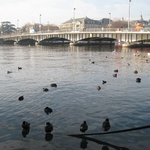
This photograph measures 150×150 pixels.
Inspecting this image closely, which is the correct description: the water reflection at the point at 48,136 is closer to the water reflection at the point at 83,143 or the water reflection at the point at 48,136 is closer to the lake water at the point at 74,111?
the lake water at the point at 74,111

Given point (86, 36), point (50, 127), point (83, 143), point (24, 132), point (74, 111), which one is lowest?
point (83, 143)

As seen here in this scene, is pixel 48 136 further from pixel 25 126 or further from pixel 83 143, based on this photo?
pixel 83 143

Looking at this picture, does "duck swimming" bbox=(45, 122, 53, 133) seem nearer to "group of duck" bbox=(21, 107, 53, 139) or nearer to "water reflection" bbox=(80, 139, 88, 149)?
"group of duck" bbox=(21, 107, 53, 139)

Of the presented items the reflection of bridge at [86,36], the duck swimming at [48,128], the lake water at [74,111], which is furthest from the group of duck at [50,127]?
the reflection of bridge at [86,36]

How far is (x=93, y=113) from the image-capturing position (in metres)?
20.0

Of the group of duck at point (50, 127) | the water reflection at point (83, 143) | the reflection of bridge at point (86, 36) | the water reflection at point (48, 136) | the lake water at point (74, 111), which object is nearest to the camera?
the water reflection at point (83, 143)

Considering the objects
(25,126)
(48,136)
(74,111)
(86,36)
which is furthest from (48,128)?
(86,36)

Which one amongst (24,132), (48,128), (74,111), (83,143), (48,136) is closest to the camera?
(83,143)

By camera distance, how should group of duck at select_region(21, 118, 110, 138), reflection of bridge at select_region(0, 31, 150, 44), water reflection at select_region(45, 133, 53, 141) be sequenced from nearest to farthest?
water reflection at select_region(45, 133, 53, 141) → group of duck at select_region(21, 118, 110, 138) → reflection of bridge at select_region(0, 31, 150, 44)

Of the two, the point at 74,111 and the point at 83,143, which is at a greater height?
the point at 74,111

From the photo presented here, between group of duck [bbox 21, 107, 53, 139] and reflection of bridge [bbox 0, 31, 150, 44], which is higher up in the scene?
reflection of bridge [bbox 0, 31, 150, 44]

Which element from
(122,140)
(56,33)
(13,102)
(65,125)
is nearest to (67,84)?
(13,102)

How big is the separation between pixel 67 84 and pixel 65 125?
1342 cm

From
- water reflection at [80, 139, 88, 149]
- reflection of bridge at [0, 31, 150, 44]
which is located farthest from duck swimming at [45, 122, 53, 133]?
reflection of bridge at [0, 31, 150, 44]
